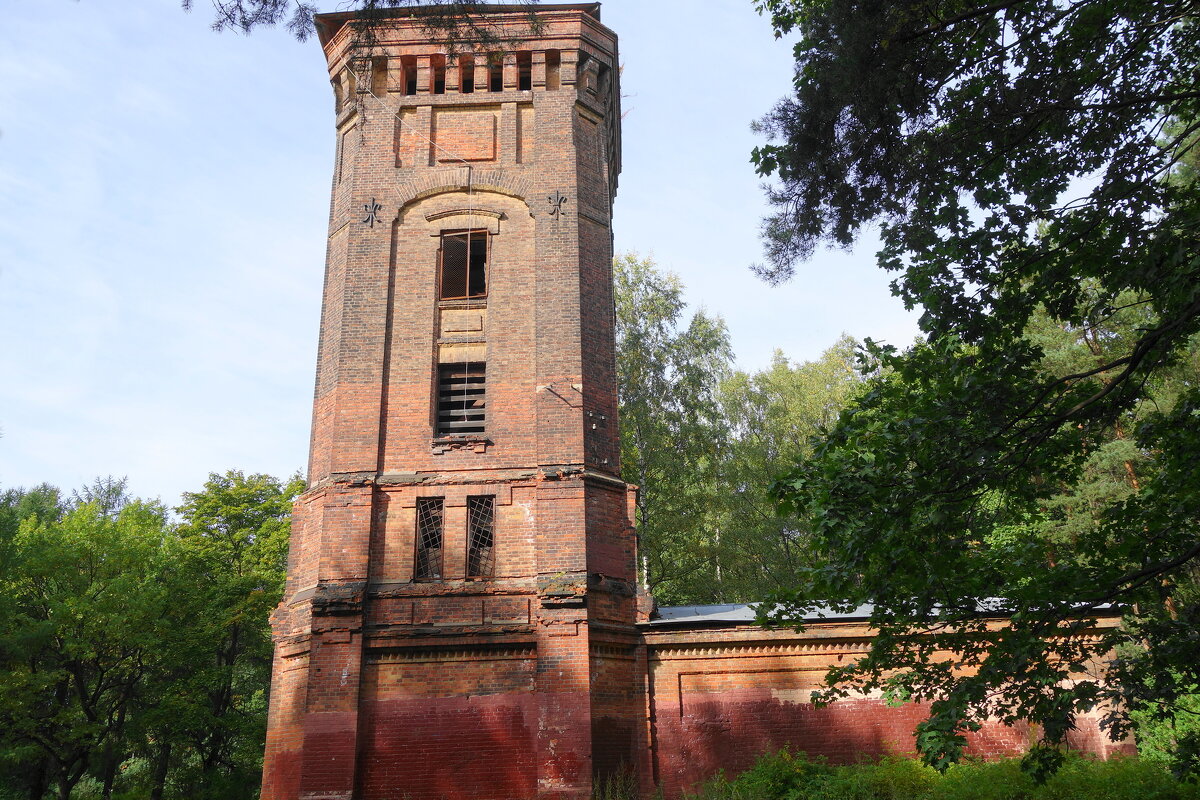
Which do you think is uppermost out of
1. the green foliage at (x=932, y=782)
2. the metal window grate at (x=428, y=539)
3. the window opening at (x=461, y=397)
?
the window opening at (x=461, y=397)

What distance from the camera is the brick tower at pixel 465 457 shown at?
1345cm

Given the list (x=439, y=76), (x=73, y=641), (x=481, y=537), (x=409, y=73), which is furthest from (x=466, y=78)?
(x=73, y=641)

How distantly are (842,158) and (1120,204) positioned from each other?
229 cm

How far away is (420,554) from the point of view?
14617 millimetres

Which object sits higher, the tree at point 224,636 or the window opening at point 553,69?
Result: the window opening at point 553,69

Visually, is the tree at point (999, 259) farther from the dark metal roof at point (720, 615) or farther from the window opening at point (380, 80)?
the window opening at point (380, 80)

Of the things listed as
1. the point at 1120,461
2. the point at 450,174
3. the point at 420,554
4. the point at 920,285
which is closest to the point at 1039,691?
the point at 920,285

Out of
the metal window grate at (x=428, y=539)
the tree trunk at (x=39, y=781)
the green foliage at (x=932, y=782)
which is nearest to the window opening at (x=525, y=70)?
the metal window grate at (x=428, y=539)

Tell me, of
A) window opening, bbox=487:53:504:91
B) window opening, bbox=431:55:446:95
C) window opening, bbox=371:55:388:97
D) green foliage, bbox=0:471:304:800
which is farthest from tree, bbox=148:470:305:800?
window opening, bbox=487:53:504:91

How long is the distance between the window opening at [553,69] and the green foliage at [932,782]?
490 inches

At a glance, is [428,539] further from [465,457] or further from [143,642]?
[143,642]

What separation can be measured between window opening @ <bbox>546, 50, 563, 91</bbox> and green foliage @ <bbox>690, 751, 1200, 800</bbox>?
12442 millimetres

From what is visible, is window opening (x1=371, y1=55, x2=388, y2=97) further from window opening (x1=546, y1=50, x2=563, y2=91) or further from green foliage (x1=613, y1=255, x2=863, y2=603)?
green foliage (x1=613, y1=255, x2=863, y2=603)

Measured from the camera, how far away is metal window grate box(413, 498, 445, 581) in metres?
14.5
